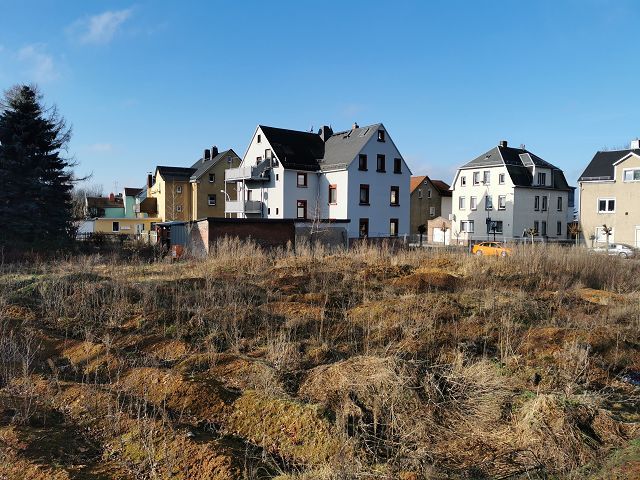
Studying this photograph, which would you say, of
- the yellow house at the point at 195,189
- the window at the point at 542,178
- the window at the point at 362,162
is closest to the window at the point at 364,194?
the window at the point at 362,162

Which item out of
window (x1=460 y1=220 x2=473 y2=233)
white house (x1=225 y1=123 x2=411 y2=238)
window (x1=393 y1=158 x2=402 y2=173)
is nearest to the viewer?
white house (x1=225 y1=123 x2=411 y2=238)

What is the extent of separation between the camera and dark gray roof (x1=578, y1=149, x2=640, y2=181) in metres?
44.3

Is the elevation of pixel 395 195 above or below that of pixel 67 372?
above

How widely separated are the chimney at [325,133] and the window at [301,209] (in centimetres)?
787

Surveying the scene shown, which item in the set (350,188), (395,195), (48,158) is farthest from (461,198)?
(48,158)

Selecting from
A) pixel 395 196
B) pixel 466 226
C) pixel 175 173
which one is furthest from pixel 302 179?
pixel 175 173

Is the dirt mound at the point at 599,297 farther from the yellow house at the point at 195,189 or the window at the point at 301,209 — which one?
the yellow house at the point at 195,189

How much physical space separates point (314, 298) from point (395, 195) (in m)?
34.7

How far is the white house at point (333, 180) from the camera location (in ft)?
141

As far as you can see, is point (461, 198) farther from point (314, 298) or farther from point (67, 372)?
point (67, 372)

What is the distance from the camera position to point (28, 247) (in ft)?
90.6

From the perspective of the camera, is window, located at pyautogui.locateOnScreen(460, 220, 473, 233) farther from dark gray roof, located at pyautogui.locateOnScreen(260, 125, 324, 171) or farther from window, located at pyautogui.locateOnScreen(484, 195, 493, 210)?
dark gray roof, located at pyautogui.locateOnScreen(260, 125, 324, 171)

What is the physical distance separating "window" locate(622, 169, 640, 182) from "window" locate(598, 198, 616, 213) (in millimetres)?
1970

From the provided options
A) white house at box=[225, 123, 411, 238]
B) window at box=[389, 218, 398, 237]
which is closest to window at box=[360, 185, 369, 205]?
white house at box=[225, 123, 411, 238]
